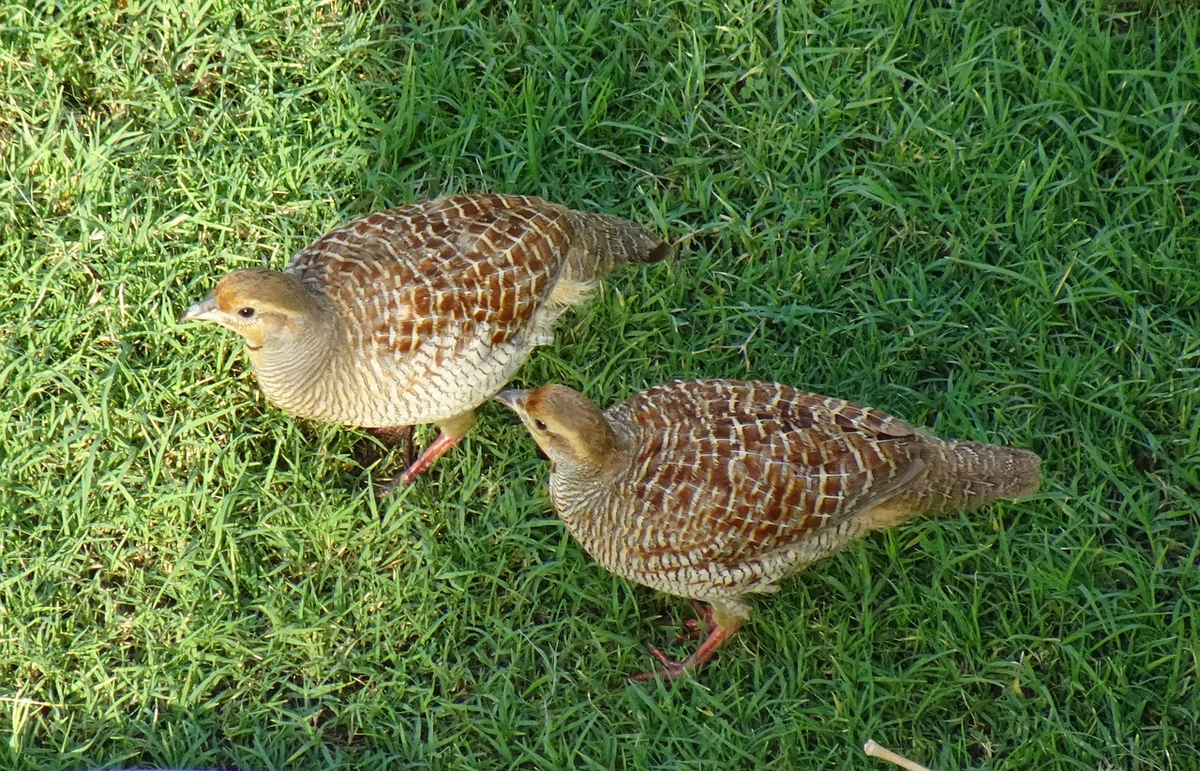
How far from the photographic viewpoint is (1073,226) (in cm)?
511

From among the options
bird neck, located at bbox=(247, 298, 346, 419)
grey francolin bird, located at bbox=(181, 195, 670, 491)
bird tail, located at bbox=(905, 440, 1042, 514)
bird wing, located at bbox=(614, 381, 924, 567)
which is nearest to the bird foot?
grey francolin bird, located at bbox=(181, 195, 670, 491)

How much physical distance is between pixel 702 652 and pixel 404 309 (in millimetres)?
1607

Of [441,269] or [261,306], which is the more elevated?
[441,269]

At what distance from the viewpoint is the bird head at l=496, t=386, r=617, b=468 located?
4.29 metres

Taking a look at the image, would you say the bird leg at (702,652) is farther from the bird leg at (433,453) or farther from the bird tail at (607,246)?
the bird tail at (607,246)

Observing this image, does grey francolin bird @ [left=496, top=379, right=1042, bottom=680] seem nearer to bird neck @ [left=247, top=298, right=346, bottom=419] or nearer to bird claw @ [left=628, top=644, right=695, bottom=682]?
bird claw @ [left=628, top=644, right=695, bottom=682]

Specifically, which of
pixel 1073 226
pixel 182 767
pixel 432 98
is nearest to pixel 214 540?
pixel 182 767

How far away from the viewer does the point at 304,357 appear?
179 inches

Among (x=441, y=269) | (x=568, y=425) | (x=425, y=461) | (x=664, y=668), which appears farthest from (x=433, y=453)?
(x=664, y=668)

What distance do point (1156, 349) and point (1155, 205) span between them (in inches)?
24.9

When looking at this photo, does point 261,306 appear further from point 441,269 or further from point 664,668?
point 664,668

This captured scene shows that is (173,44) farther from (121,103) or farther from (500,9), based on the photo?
(500,9)

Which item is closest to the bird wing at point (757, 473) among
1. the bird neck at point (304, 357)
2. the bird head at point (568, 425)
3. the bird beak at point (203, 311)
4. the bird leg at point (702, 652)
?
the bird head at point (568, 425)

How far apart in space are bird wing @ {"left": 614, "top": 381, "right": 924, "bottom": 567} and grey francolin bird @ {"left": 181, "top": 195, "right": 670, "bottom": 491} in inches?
28.4
